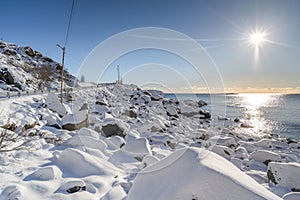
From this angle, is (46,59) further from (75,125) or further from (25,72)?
(75,125)

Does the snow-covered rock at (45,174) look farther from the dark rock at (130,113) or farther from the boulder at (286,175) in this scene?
the dark rock at (130,113)

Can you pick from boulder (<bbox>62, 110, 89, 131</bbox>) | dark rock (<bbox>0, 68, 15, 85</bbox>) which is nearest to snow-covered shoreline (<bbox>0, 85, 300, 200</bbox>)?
boulder (<bbox>62, 110, 89, 131</bbox>)

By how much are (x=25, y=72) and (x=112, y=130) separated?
33.8 m

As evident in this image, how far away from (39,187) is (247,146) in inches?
617

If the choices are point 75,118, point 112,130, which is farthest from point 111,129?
point 75,118

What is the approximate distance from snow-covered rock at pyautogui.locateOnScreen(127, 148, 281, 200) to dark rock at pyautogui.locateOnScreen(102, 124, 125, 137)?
778 centimetres

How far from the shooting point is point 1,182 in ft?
13.7

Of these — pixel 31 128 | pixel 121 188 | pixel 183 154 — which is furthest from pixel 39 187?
pixel 31 128

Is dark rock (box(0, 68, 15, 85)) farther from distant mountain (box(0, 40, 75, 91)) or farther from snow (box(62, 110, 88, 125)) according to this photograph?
snow (box(62, 110, 88, 125))

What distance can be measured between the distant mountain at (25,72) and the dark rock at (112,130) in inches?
526

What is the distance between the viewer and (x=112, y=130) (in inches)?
448

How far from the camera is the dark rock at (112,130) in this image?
11.2 m

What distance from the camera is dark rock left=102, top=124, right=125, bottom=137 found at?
11.2m

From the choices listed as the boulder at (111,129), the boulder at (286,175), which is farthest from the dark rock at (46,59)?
the boulder at (286,175)
